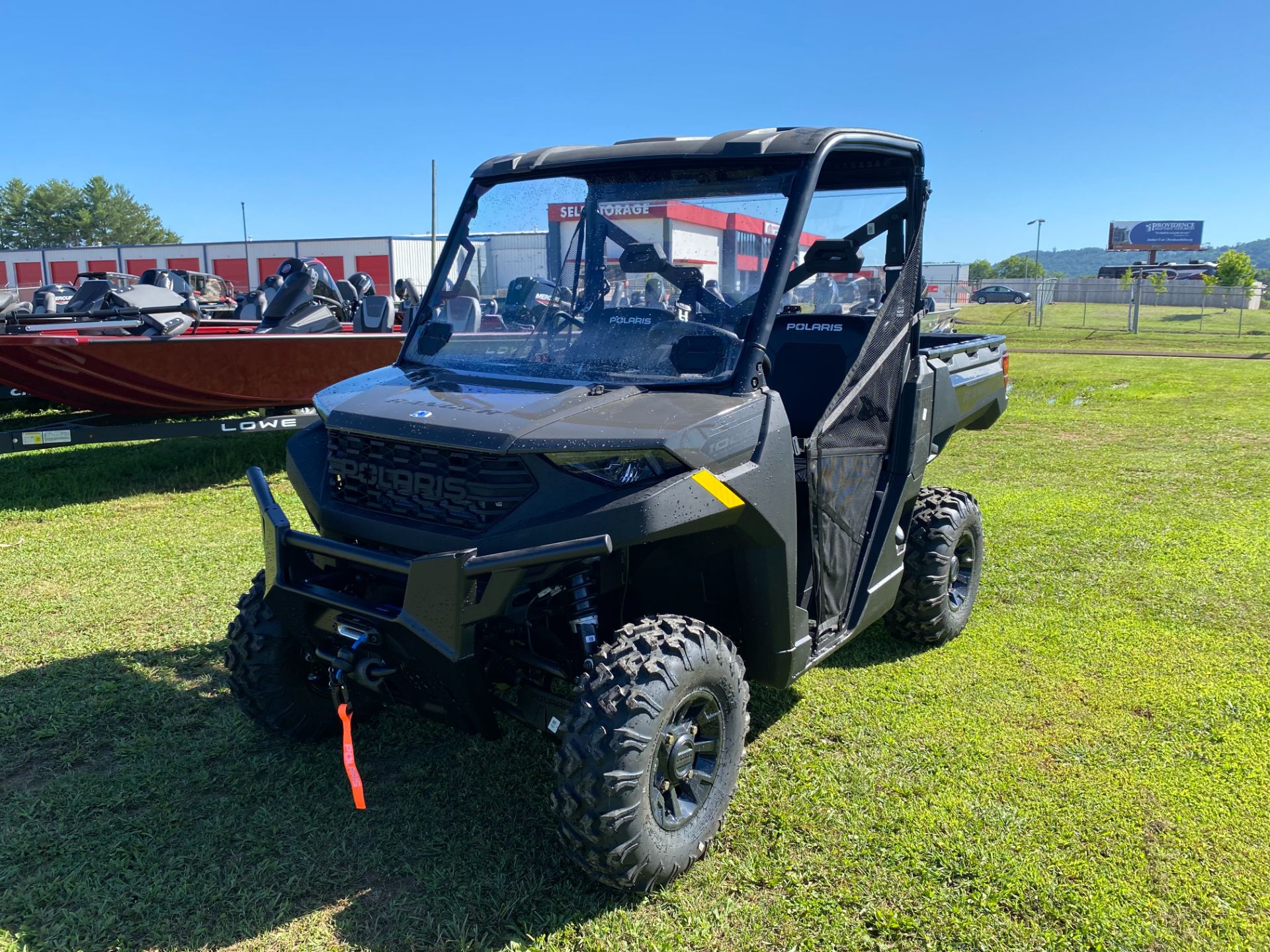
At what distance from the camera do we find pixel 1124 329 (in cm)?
3091

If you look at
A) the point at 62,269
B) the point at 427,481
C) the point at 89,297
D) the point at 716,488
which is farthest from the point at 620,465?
the point at 62,269

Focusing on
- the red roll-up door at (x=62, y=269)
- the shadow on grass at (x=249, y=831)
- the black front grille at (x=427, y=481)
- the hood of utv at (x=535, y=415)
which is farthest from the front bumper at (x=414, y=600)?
the red roll-up door at (x=62, y=269)

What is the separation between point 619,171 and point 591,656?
1.75 m

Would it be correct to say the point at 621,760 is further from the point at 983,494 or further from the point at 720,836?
the point at 983,494

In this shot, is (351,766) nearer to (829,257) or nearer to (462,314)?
(462,314)

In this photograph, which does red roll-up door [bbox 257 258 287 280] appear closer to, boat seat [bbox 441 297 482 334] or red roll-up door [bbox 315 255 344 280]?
red roll-up door [bbox 315 255 344 280]

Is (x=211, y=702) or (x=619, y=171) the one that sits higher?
(x=619, y=171)

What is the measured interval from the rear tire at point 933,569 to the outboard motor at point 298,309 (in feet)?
20.4

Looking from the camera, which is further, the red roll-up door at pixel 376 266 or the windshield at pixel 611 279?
the red roll-up door at pixel 376 266

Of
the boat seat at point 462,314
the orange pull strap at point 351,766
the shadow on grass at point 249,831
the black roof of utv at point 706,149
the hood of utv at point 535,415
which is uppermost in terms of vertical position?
the black roof of utv at point 706,149

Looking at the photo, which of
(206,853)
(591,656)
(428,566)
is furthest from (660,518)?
(206,853)

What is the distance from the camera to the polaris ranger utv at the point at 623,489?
266 cm

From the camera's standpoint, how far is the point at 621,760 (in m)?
2.59

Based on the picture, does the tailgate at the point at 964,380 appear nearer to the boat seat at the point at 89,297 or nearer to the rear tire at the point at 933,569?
the rear tire at the point at 933,569
